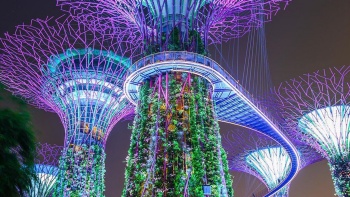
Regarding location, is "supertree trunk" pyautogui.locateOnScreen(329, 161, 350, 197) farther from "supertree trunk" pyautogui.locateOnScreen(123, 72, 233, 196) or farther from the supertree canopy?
"supertree trunk" pyautogui.locateOnScreen(123, 72, 233, 196)

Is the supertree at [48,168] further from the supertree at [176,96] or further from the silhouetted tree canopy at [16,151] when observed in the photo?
the silhouetted tree canopy at [16,151]

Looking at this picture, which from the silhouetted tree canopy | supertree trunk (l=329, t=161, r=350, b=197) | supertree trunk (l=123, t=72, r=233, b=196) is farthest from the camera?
supertree trunk (l=329, t=161, r=350, b=197)

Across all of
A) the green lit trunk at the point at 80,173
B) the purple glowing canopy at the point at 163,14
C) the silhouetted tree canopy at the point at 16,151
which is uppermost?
the purple glowing canopy at the point at 163,14

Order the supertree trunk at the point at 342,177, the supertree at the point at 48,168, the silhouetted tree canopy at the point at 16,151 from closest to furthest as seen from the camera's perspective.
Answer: the silhouetted tree canopy at the point at 16,151, the supertree trunk at the point at 342,177, the supertree at the point at 48,168

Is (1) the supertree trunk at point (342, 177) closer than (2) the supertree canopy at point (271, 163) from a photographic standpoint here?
Yes

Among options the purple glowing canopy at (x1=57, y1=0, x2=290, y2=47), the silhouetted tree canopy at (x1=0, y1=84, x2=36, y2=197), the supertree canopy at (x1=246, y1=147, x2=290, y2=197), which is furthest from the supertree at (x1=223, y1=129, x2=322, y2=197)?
the silhouetted tree canopy at (x1=0, y1=84, x2=36, y2=197)

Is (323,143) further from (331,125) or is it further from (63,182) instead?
(63,182)

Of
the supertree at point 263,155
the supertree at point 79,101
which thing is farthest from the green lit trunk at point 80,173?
the supertree at point 263,155

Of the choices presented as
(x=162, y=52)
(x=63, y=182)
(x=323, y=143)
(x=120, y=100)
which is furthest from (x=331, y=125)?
(x=63, y=182)

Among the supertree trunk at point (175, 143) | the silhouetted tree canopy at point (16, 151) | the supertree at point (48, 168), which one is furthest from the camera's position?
the supertree at point (48, 168)

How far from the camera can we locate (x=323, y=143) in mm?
33250

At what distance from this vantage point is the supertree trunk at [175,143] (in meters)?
16.5

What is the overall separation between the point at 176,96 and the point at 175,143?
2.44 m

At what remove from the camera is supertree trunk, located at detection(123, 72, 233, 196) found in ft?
54.0
